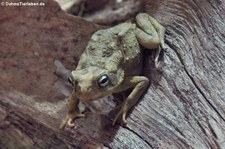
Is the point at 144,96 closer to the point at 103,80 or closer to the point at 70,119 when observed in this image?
the point at 103,80

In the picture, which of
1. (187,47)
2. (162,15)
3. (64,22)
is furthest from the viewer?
(64,22)

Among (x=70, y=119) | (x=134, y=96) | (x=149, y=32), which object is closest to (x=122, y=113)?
(x=134, y=96)

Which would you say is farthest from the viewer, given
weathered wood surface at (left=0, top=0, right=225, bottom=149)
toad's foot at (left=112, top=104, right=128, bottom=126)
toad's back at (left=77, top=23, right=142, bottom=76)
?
toad's back at (left=77, top=23, right=142, bottom=76)

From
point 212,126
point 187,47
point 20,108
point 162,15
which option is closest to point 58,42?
point 20,108

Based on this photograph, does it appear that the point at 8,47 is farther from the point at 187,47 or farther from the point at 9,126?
the point at 187,47

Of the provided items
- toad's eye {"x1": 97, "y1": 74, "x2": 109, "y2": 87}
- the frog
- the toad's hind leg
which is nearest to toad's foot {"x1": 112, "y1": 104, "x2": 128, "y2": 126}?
the frog

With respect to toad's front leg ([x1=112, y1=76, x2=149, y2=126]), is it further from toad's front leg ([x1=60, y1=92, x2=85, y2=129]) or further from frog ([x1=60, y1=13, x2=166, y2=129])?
toad's front leg ([x1=60, y1=92, x2=85, y2=129])
